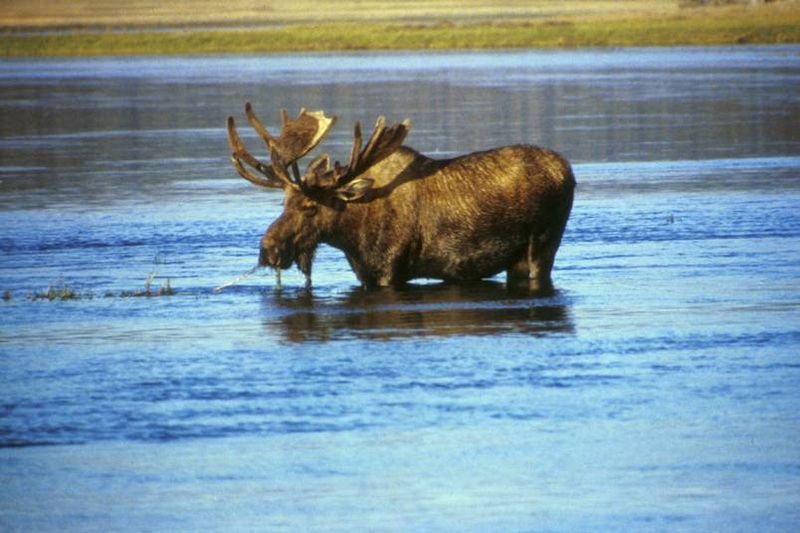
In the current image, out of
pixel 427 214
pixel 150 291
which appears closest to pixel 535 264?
pixel 427 214

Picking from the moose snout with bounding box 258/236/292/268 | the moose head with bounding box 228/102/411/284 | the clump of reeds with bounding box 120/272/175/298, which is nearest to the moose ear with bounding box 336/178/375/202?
the moose head with bounding box 228/102/411/284

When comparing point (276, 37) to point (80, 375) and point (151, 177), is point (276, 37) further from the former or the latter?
point (80, 375)

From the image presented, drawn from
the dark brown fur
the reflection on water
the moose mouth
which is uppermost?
the dark brown fur

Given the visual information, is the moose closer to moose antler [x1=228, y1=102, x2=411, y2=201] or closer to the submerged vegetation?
moose antler [x1=228, y1=102, x2=411, y2=201]

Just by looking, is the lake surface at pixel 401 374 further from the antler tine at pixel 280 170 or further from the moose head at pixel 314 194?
the antler tine at pixel 280 170

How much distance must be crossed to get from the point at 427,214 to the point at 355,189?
1.94 feet

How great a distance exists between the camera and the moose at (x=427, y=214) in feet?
49.5

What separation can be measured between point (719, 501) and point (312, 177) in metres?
7.03

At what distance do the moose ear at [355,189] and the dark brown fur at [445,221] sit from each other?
67 millimetres

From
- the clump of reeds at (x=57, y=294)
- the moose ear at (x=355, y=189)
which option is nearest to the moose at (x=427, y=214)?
the moose ear at (x=355, y=189)

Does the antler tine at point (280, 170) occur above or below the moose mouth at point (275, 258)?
above

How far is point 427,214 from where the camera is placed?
49.6 ft

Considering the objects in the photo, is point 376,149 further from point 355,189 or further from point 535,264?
point 535,264

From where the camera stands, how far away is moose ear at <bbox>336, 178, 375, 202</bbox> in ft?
49.3
